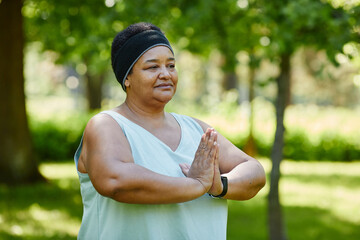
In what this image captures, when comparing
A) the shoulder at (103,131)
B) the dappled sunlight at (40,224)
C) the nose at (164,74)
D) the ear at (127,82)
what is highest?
the nose at (164,74)

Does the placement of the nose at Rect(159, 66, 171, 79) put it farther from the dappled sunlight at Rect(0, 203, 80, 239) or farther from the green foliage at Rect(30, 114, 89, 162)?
the green foliage at Rect(30, 114, 89, 162)

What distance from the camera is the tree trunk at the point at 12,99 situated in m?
9.48

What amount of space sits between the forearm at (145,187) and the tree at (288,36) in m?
2.97

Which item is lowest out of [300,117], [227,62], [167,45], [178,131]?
[178,131]

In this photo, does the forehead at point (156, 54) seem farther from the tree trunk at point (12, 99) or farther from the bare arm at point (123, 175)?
the tree trunk at point (12, 99)

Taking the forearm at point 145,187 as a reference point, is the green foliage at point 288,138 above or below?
above

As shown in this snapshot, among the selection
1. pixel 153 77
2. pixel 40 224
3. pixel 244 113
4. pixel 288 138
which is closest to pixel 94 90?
pixel 244 113

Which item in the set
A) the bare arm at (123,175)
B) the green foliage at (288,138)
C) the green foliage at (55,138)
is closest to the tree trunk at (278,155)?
the bare arm at (123,175)

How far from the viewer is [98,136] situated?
2.13m

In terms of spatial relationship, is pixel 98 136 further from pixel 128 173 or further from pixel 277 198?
pixel 277 198

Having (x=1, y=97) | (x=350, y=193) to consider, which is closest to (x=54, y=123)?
(x=1, y=97)

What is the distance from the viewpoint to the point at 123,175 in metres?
2.00

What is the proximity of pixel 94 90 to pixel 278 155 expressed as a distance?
15.6 m

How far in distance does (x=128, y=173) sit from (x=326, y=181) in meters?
11.2
